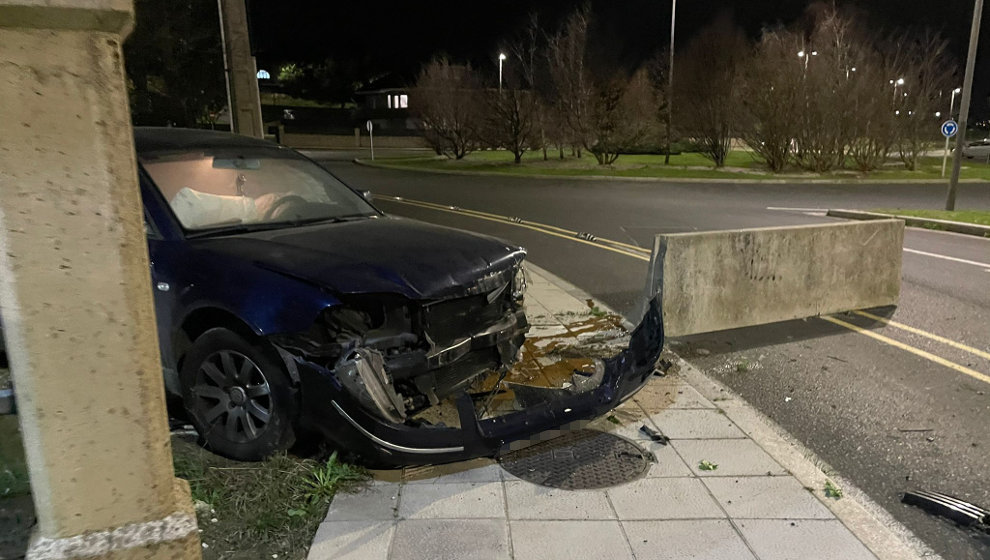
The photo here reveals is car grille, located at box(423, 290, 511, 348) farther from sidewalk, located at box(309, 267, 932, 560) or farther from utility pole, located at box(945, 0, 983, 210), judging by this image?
utility pole, located at box(945, 0, 983, 210)

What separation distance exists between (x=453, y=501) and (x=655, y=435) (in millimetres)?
1430

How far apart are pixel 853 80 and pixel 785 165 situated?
419 centimetres

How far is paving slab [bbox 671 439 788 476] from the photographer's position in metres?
3.64

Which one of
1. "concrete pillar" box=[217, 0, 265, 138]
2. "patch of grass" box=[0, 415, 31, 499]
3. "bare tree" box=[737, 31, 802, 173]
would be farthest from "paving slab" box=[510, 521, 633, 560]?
"bare tree" box=[737, 31, 802, 173]

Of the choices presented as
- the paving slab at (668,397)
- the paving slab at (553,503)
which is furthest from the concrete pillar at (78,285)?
the paving slab at (668,397)

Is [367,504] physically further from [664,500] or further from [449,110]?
[449,110]

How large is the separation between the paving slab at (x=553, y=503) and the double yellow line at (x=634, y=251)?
146 inches

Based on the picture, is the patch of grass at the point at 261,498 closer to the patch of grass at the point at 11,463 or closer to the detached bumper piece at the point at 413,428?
the detached bumper piece at the point at 413,428

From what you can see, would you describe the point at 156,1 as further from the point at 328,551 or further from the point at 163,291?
the point at 328,551

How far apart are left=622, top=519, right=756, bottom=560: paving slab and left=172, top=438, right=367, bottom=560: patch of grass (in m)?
1.47

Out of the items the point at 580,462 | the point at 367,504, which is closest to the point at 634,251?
the point at 580,462

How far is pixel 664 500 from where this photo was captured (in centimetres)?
335

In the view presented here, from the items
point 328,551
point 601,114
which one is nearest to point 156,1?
point 601,114

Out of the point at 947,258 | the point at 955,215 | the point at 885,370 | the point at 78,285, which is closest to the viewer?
the point at 78,285
